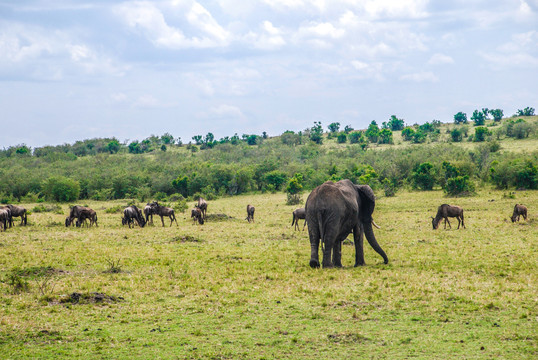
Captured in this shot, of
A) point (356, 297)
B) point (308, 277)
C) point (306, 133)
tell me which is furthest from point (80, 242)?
point (306, 133)

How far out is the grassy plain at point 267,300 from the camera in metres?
10.6

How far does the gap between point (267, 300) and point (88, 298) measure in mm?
4829

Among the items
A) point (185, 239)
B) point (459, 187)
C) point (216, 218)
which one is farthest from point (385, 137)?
point (185, 239)

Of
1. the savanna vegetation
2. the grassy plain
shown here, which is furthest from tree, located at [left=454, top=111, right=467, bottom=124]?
the grassy plain

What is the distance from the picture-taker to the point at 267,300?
47.2 ft

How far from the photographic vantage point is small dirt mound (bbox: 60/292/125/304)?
14.3 m

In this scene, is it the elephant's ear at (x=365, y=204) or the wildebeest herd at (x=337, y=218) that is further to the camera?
the elephant's ear at (x=365, y=204)

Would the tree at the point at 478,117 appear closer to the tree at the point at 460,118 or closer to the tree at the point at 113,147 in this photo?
the tree at the point at 460,118

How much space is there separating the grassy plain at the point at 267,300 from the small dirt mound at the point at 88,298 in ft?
0.12

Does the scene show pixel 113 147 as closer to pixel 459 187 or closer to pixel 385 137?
pixel 385 137

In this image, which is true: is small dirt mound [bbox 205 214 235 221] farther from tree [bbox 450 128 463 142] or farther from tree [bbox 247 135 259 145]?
tree [bbox 247 135 259 145]

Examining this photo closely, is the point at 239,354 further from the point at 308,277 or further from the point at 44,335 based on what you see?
the point at 308,277

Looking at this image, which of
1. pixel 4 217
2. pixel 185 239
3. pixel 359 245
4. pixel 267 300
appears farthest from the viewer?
pixel 4 217

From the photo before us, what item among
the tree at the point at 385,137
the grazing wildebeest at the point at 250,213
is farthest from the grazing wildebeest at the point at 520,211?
the tree at the point at 385,137
